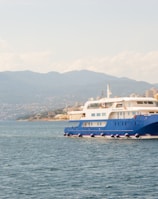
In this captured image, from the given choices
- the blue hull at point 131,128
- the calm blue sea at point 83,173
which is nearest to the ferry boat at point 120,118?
the blue hull at point 131,128

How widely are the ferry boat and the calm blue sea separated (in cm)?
427

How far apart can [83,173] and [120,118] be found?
32.2m

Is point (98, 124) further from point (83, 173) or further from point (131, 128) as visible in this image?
point (83, 173)

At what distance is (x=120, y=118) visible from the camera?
7531 cm

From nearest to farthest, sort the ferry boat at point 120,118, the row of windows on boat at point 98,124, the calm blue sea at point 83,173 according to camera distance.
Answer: the calm blue sea at point 83,173 < the ferry boat at point 120,118 < the row of windows on boat at point 98,124

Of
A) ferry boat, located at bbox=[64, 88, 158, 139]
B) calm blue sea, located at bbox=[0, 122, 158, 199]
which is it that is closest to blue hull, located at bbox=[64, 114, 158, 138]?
ferry boat, located at bbox=[64, 88, 158, 139]

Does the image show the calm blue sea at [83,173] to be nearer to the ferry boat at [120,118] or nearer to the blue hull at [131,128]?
the blue hull at [131,128]

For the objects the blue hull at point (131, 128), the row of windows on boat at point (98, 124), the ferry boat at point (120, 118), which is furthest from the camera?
the row of windows on boat at point (98, 124)

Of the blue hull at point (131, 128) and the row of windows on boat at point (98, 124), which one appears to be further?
the row of windows on boat at point (98, 124)

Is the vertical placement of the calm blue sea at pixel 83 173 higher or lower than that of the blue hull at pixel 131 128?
lower

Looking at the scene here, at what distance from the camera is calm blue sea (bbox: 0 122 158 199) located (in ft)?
116

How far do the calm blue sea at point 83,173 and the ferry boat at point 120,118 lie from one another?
14.0 ft

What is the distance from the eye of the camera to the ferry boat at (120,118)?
71.6 meters

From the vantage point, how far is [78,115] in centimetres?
8538
